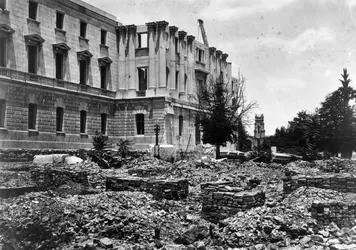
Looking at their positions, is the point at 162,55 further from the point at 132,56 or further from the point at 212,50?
the point at 212,50

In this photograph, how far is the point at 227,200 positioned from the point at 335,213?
2.77 meters

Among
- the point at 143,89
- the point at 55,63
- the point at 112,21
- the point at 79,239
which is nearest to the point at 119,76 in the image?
the point at 143,89

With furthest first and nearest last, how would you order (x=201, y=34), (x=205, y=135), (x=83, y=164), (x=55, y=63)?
(x=201, y=34) < (x=205, y=135) < (x=55, y=63) < (x=83, y=164)

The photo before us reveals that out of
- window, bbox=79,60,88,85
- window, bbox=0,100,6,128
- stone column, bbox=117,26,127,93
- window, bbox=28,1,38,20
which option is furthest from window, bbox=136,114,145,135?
window, bbox=0,100,6,128

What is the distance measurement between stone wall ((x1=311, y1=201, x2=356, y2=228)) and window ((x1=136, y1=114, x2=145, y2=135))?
28.7 metres

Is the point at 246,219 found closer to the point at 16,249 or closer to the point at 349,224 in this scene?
the point at 349,224

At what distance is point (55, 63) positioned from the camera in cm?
3225

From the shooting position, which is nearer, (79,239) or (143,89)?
(79,239)

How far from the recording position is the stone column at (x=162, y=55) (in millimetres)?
37719

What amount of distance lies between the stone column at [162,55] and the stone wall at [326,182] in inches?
973

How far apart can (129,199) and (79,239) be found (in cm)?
269

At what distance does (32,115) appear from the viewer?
29.7 meters

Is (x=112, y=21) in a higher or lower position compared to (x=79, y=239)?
higher

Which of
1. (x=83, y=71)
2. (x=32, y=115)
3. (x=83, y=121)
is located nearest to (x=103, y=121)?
(x=83, y=121)
